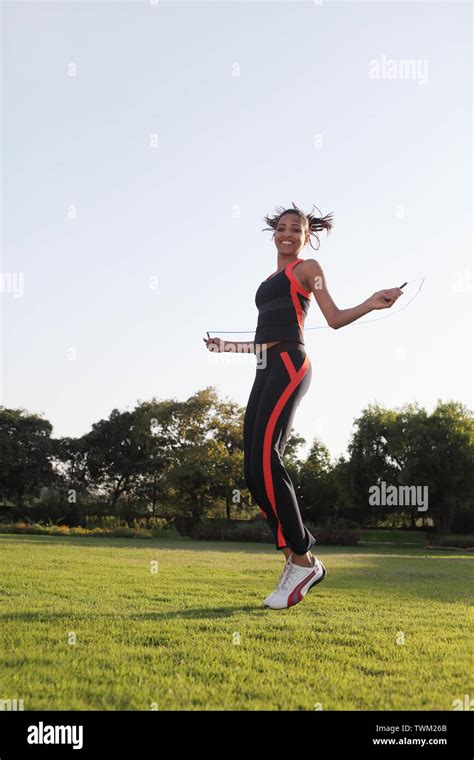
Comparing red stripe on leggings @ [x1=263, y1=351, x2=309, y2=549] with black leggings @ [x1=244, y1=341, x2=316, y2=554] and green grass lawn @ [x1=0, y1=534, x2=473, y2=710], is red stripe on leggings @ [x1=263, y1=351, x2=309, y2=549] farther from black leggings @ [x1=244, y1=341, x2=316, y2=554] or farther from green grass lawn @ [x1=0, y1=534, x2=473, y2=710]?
green grass lawn @ [x1=0, y1=534, x2=473, y2=710]

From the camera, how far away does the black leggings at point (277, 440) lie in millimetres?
4582

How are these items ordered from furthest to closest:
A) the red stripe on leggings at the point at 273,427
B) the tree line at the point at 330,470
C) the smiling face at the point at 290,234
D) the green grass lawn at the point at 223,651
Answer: the tree line at the point at 330,470
the smiling face at the point at 290,234
the red stripe on leggings at the point at 273,427
the green grass lawn at the point at 223,651

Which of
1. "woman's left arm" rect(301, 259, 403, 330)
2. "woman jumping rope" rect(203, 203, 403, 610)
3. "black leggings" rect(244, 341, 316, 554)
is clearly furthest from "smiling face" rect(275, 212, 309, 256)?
"black leggings" rect(244, 341, 316, 554)

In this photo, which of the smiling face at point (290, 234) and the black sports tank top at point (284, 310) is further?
the smiling face at point (290, 234)

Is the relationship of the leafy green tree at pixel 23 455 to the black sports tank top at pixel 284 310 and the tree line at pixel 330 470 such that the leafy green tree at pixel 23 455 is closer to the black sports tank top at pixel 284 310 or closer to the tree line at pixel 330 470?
the tree line at pixel 330 470

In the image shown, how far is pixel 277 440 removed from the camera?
15.2 ft

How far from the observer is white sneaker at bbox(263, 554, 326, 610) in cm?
477

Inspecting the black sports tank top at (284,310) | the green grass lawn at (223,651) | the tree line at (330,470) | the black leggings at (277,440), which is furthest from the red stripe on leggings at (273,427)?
the tree line at (330,470)

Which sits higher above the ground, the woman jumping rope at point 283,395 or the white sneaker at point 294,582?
the woman jumping rope at point 283,395

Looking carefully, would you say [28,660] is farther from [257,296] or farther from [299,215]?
[299,215]

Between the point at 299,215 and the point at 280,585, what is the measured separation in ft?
9.45

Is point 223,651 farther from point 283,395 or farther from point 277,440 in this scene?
point 283,395

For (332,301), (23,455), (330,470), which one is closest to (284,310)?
(332,301)
